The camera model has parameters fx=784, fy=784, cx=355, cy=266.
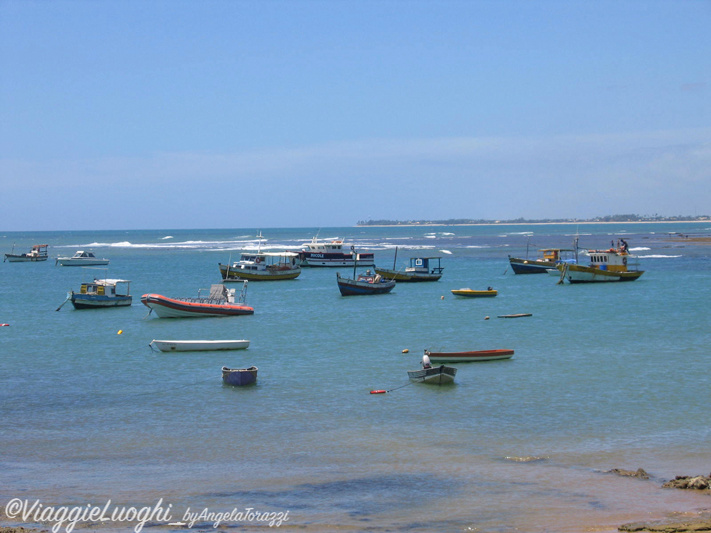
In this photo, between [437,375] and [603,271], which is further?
[603,271]

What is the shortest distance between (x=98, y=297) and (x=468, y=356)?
28332 millimetres

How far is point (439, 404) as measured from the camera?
73.9 feet

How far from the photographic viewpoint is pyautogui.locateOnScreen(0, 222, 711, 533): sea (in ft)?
46.2

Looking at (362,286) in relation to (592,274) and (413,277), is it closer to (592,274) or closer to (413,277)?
(413,277)

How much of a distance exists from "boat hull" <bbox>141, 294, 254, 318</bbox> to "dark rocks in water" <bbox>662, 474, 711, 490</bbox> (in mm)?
31629

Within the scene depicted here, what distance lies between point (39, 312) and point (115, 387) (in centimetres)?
2526

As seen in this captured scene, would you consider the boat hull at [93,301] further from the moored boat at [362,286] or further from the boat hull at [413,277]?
the boat hull at [413,277]

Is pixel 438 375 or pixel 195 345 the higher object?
pixel 438 375

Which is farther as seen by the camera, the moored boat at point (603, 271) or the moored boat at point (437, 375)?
the moored boat at point (603, 271)

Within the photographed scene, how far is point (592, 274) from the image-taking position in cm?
6172

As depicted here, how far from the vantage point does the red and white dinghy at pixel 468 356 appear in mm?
28031

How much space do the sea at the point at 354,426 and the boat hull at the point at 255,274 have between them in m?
26.4

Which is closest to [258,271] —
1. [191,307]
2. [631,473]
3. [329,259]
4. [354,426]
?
[329,259]

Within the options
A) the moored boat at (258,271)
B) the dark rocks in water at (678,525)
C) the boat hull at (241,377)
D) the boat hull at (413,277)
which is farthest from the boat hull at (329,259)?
the dark rocks in water at (678,525)
